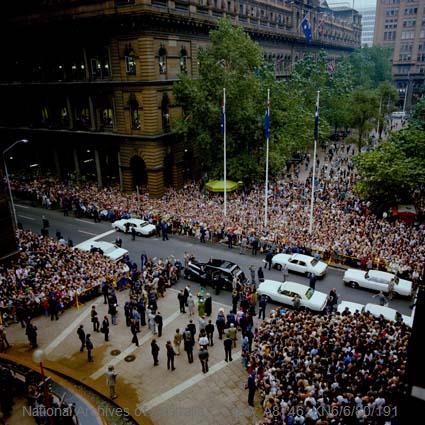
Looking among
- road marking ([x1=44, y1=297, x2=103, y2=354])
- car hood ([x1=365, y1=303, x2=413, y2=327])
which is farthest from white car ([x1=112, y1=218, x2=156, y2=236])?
car hood ([x1=365, y1=303, x2=413, y2=327])

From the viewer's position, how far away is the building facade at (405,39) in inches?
3917

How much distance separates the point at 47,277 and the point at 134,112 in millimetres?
20026

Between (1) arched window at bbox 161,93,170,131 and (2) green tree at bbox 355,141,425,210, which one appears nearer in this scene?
(2) green tree at bbox 355,141,425,210


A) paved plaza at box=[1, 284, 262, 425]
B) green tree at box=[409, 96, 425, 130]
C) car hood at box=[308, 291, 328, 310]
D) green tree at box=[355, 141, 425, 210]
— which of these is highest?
green tree at box=[409, 96, 425, 130]

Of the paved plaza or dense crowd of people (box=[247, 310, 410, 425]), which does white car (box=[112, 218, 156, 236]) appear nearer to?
the paved plaza

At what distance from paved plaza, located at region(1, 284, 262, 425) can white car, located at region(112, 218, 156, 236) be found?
10.4 m

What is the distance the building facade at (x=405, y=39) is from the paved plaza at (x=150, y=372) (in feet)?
328

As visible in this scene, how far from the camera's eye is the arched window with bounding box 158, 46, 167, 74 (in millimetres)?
37000


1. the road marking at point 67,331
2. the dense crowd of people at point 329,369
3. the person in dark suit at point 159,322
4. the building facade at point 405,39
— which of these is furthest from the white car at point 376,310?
the building facade at point 405,39

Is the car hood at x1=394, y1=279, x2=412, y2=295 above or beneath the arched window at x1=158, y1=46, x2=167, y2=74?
beneath

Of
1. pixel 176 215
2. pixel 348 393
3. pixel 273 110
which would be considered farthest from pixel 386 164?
pixel 348 393

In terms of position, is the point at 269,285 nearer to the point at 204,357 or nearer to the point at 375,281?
the point at 375,281

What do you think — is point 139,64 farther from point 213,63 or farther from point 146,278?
point 146,278

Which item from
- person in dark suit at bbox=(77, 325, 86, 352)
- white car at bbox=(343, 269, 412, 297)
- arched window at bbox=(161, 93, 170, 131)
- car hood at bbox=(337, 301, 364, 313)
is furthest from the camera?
arched window at bbox=(161, 93, 170, 131)
